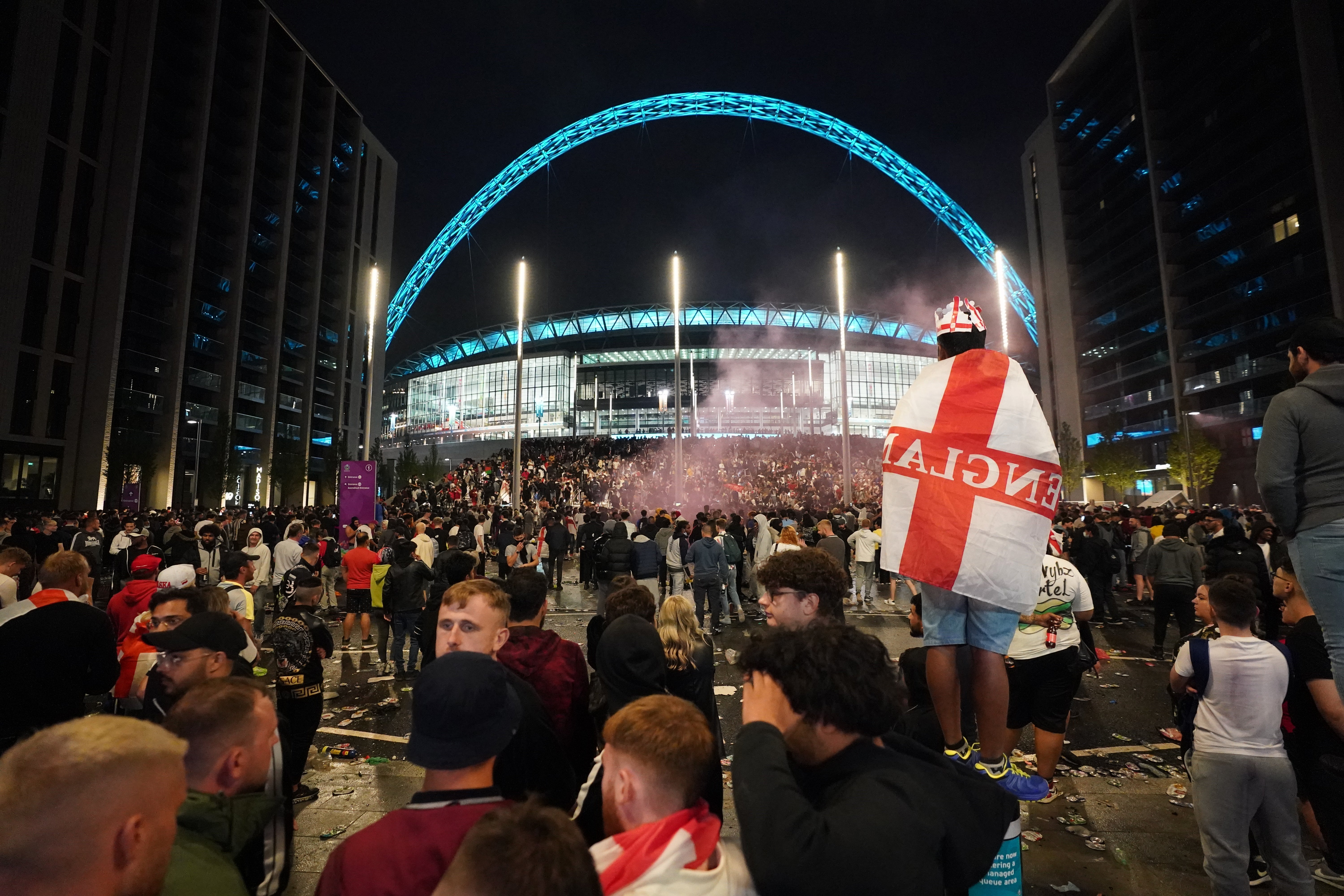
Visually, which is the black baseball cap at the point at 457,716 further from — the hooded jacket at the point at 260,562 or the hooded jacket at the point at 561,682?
the hooded jacket at the point at 260,562

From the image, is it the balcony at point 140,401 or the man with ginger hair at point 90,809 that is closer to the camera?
the man with ginger hair at point 90,809

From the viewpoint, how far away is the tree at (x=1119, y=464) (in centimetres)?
5150

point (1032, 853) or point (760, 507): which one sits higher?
point (760, 507)

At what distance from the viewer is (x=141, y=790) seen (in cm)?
139

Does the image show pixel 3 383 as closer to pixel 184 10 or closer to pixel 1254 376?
pixel 184 10

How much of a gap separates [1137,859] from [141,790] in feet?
16.2

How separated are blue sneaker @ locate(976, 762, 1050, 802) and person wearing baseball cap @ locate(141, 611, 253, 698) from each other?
3.68m

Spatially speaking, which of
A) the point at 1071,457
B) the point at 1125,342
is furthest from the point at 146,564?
the point at 1125,342

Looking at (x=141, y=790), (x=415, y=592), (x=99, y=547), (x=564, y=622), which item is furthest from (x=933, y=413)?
(x=99, y=547)

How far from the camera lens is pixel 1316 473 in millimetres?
2625

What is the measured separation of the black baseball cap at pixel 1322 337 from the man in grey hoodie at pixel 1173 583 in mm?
8116

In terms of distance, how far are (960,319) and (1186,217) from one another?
2503 inches

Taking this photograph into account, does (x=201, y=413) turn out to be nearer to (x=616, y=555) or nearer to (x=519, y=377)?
(x=519, y=377)

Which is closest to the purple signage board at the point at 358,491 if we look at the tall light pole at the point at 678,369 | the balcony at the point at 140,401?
the tall light pole at the point at 678,369
